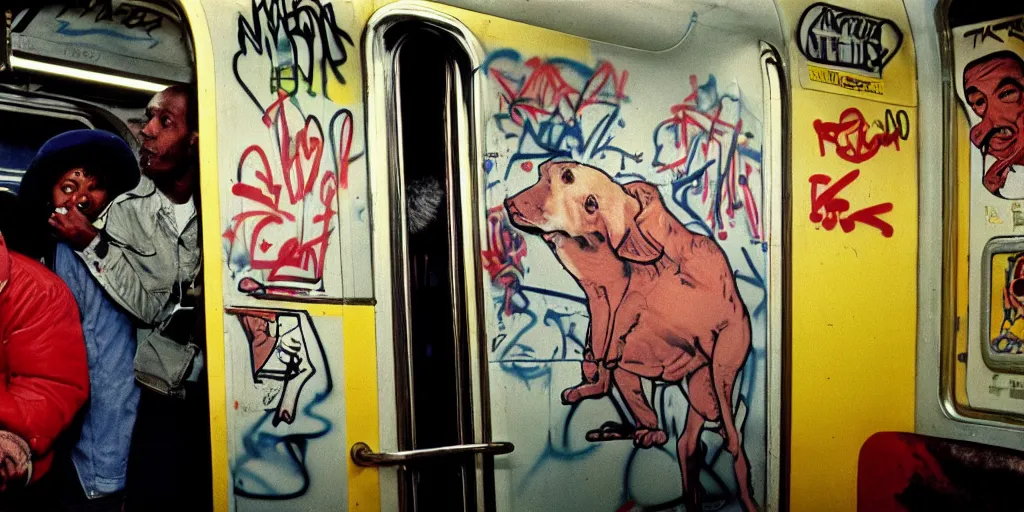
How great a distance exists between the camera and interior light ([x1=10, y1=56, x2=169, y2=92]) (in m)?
2.04

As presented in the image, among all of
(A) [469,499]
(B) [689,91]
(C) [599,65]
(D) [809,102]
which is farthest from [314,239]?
(D) [809,102]

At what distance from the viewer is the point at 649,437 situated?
2.76 m

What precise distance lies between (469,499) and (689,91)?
1596mm

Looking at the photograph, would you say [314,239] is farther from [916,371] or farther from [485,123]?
[916,371]

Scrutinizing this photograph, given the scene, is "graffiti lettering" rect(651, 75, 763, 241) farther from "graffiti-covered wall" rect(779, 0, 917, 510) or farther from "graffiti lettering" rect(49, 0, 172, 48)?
"graffiti lettering" rect(49, 0, 172, 48)

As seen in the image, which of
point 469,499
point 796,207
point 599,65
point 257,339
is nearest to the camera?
point 257,339

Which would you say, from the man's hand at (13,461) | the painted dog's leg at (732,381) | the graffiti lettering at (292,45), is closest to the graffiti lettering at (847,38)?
the painted dog's leg at (732,381)

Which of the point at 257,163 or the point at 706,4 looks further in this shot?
the point at 706,4

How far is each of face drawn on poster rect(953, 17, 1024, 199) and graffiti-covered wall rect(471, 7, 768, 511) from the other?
0.87 m

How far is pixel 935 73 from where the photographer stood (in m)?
3.15

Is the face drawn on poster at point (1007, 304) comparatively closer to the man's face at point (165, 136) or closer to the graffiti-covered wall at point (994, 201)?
the graffiti-covered wall at point (994, 201)

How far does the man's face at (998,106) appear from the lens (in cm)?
298

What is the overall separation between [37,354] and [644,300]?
1830 mm

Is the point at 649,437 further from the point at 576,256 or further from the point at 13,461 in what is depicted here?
the point at 13,461
